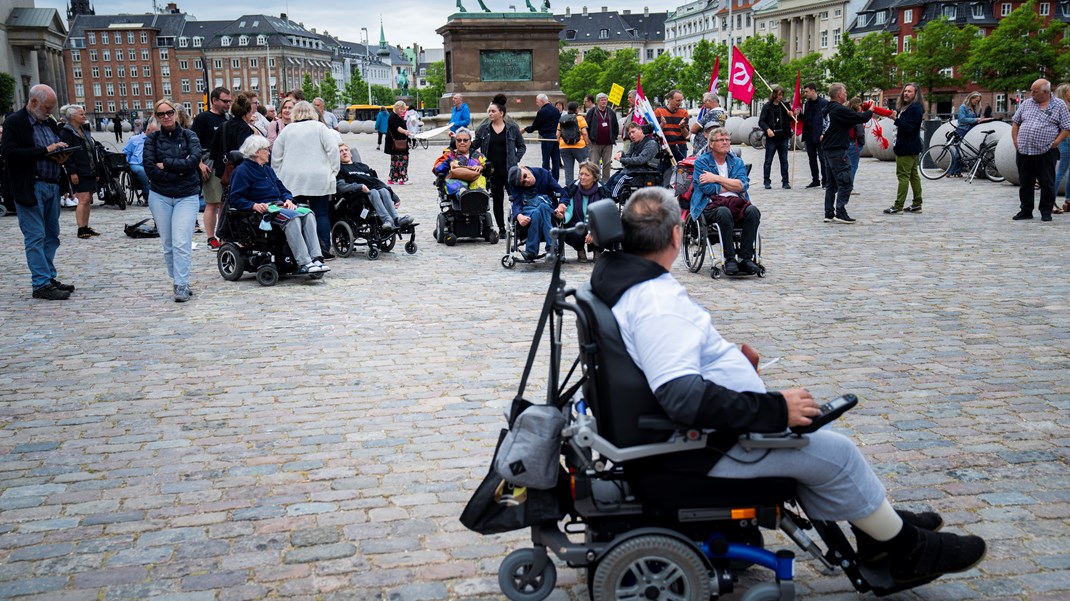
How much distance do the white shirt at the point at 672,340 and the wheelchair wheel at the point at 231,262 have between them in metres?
8.52

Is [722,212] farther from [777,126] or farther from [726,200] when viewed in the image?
[777,126]

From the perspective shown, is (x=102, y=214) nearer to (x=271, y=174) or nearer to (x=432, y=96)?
(x=271, y=174)

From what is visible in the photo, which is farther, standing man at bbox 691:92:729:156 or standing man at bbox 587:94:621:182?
standing man at bbox 587:94:621:182

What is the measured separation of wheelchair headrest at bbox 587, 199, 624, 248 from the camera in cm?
349

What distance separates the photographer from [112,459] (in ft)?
18.4

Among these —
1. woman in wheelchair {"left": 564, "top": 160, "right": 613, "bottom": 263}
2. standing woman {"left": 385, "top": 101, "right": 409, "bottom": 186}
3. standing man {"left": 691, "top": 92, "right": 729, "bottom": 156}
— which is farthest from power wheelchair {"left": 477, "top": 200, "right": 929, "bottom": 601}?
standing woman {"left": 385, "top": 101, "right": 409, "bottom": 186}

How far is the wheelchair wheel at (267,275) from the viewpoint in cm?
1111

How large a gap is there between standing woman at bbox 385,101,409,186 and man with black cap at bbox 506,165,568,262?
1085 cm

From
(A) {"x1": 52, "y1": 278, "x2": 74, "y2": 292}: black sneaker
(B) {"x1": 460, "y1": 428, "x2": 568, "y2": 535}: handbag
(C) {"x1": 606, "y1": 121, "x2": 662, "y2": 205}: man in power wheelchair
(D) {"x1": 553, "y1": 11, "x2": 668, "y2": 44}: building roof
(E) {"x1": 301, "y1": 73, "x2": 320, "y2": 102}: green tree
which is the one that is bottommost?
(B) {"x1": 460, "y1": 428, "x2": 568, "y2": 535}: handbag

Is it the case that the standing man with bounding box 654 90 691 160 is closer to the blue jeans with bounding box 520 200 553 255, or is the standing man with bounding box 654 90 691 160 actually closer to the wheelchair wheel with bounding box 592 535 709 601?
the blue jeans with bounding box 520 200 553 255

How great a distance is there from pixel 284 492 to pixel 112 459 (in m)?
1.18

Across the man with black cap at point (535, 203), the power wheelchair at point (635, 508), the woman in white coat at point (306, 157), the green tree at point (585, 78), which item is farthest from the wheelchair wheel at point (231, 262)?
the green tree at point (585, 78)

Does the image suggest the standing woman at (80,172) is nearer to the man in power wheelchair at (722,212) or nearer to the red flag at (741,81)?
the man in power wheelchair at (722,212)

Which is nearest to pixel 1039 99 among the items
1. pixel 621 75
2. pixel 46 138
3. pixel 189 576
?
pixel 46 138
